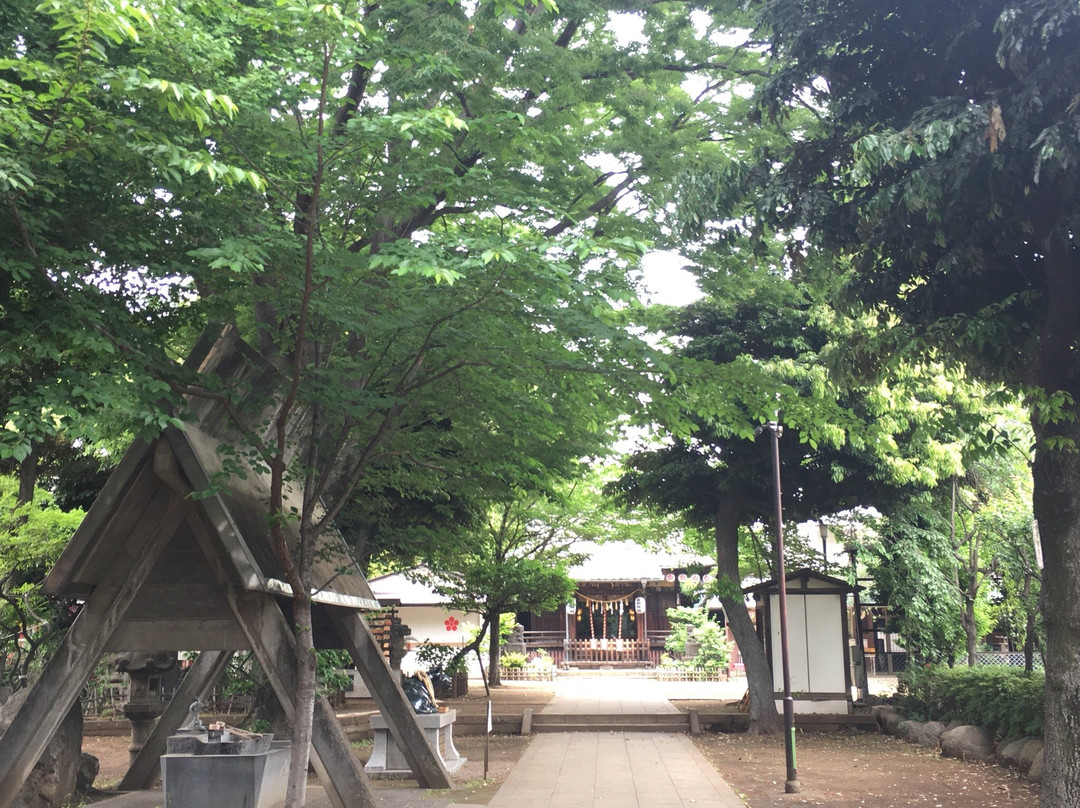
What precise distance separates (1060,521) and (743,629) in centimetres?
1116

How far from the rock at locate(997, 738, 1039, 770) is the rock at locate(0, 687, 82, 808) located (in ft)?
40.4

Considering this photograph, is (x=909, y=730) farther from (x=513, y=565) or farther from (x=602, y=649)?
(x=602, y=649)

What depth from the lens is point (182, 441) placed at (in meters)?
8.55

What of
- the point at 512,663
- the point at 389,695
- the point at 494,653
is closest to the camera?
the point at 389,695

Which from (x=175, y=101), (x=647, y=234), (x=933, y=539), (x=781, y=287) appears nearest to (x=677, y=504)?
(x=933, y=539)

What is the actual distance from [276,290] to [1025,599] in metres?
15.2

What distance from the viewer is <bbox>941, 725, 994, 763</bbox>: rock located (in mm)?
13852

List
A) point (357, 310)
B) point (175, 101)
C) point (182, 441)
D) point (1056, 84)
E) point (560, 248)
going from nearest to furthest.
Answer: point (175, 101)
point (560, 248)
point (357, 310)
point (1056, 84)
point (182, 441)

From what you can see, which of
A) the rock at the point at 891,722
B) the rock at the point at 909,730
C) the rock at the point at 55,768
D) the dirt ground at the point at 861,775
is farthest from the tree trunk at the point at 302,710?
the rock at the point at 891,722

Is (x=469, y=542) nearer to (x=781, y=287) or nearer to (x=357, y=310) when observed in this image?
(x=781, y=287)

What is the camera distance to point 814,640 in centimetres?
1992

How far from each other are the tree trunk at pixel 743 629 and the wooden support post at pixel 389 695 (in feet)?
28.3

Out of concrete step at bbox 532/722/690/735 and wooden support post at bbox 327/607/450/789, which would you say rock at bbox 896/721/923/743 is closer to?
concrete step at bbox 532/722/690/735

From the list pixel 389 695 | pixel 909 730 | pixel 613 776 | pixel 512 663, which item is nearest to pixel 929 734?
pixel 909 730
